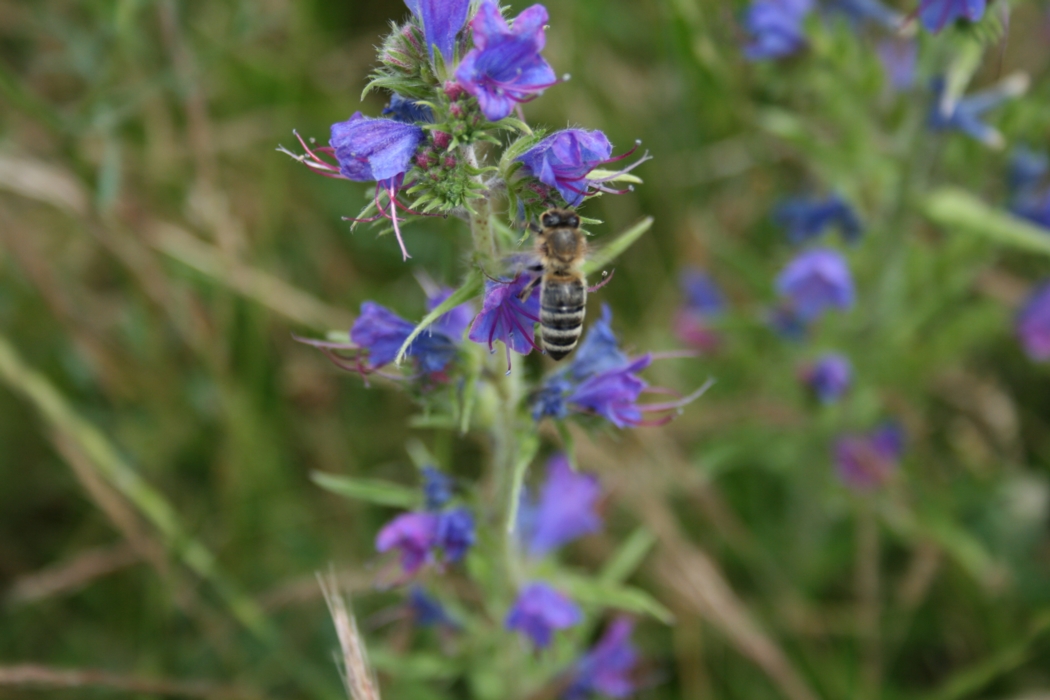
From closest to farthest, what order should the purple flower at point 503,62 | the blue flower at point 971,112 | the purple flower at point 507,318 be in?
1. the purple flower at point 503,62
2. the purple flower at point 507,318
3. the blue flower at point 971,112

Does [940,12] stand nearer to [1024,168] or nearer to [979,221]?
[979,221]

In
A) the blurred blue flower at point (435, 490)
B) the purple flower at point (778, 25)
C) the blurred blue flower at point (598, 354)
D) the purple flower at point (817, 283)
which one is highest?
the purple flower at point (778, 25)

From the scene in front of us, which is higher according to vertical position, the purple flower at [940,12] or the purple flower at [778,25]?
the purple flower at [940,12]

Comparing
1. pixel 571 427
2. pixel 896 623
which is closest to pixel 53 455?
pixel 571 427

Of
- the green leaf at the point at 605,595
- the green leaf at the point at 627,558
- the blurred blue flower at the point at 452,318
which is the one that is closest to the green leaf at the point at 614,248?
the blurred blue flower at the point at 452,318

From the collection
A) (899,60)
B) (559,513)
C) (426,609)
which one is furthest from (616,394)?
(899,60)

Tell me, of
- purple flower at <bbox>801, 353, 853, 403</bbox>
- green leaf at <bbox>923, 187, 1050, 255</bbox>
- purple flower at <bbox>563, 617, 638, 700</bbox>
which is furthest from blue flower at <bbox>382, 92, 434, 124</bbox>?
purple flower at <bbox>801, 353, 853, 403</bbox>

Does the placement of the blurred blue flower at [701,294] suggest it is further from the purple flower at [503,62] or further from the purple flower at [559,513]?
the purple flower at [503,62]

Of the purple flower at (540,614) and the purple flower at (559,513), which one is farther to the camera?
the purple flower at (559,513)
